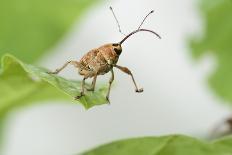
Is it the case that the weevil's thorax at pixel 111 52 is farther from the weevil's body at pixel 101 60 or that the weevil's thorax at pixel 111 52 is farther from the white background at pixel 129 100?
the white background at pixel 129 100

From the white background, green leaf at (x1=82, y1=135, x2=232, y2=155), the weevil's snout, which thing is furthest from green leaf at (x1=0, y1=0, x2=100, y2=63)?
the white background

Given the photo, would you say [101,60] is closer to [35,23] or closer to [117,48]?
[117,48]

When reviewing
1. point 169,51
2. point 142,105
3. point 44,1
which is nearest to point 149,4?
point 169,51

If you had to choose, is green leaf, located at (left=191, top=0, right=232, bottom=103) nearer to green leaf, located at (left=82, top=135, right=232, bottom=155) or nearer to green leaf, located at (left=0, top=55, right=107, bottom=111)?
green leaf, located at (left=0, top=55, right=107, bottom=111)

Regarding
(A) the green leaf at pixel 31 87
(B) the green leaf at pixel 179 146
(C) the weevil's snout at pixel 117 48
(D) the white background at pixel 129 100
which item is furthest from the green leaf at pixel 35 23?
(D) the white background at pixel 129 100

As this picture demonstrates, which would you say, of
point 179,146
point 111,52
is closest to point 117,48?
point 111,52

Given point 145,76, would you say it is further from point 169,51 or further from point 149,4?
point 149,4
